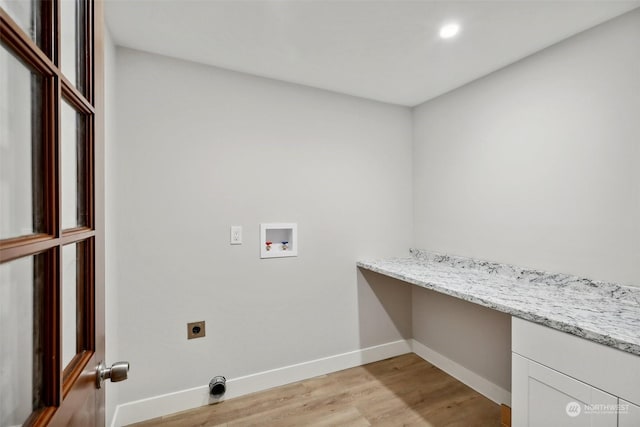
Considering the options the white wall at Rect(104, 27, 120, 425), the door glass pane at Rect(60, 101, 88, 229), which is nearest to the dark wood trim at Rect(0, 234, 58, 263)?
the door glass pane at Rect(60, 101, 88, 229)

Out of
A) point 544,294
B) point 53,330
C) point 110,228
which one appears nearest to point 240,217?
point 110,228

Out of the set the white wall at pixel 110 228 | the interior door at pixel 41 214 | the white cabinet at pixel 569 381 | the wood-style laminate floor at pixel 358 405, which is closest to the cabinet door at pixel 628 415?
the white cabinet at pixel 569 381

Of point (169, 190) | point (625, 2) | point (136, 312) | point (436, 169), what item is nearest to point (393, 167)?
point (436, 169)

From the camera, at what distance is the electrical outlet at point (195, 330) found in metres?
1.97

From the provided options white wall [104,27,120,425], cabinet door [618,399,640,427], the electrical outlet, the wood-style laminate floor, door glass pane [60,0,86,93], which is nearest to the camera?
door glass pane [60,0,86,93]

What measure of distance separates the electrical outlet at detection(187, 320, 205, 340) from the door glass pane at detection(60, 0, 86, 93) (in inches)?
65.4

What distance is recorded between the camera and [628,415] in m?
1.02

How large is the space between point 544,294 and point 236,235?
74.0 inches

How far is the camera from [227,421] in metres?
1.84

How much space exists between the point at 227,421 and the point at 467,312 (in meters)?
1.81

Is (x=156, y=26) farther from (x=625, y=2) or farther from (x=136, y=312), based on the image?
(x=625, y=2)

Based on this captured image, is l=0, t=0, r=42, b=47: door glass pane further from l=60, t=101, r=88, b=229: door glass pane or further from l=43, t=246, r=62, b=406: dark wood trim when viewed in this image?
l=43, t=246, r=62, b=406: dark wood trim

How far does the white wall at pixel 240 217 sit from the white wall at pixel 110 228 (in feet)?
0.11

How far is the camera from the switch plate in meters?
2.09
